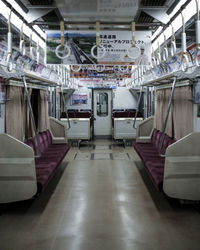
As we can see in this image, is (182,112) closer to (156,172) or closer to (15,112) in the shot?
(156,172)

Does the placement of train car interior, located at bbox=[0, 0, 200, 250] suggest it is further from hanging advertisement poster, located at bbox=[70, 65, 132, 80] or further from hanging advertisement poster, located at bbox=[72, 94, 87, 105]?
hanging advertisement poster, located at bbox=[72, 94, 87, 105]

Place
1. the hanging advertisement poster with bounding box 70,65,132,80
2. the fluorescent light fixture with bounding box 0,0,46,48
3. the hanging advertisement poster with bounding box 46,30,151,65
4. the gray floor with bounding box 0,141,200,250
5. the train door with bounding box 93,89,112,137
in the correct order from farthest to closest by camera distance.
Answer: the train door with bounding box 93,89,112,137
the hanging advertisement poster with bounding box 70,65,132,80
the hanging advertisement poster with bounding box 46,30,151,65
the fluorescent light fixture with bounding box 0,0,46,48
the gray floor with bounding box 0,141,200,250

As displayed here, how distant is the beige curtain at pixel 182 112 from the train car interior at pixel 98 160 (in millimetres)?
20

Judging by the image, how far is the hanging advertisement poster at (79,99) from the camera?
11938 millimetres

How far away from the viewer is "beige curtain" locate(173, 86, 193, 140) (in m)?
4.67

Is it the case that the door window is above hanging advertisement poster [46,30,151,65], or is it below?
below

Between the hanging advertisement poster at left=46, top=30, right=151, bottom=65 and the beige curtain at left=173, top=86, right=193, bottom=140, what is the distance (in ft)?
3.47

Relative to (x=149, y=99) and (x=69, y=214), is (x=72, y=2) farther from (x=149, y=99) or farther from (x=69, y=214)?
(x=149, y=99)

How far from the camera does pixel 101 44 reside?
4832 millimetres

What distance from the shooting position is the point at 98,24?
3.86 meters

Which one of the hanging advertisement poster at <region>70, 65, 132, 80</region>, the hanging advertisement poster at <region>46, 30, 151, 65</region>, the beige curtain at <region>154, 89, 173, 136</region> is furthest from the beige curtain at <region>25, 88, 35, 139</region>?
the hanging advertisement poster at <region>70, 65, 132, 80</region>

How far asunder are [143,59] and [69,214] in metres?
3.33

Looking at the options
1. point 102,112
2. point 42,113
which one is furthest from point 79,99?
point 42,113

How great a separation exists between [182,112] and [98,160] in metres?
2.88
